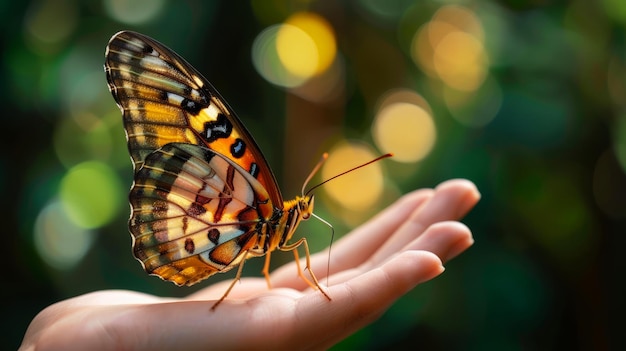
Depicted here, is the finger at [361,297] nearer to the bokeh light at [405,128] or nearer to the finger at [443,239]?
the finger at [443,239]

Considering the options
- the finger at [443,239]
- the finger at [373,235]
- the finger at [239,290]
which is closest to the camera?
the finger at [443,239]

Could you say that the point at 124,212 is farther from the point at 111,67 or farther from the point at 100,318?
the point at 100,318

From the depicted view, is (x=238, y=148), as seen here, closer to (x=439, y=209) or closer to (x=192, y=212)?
(x=192, y=212)

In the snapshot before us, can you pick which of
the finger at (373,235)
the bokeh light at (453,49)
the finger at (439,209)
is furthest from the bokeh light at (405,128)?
the finger at (439,209)

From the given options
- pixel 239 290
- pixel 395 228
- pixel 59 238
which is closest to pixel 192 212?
pixel 239 290

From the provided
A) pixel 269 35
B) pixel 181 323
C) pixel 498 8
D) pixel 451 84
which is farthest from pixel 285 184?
pixel 181 323

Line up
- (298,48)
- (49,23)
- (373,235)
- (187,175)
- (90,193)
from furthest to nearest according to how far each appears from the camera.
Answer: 1. (298,48)
2. (49,23)
3. (90,193)
4. (373,235)
5. (187,175)

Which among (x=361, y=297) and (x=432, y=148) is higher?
(x=361, y=297)
